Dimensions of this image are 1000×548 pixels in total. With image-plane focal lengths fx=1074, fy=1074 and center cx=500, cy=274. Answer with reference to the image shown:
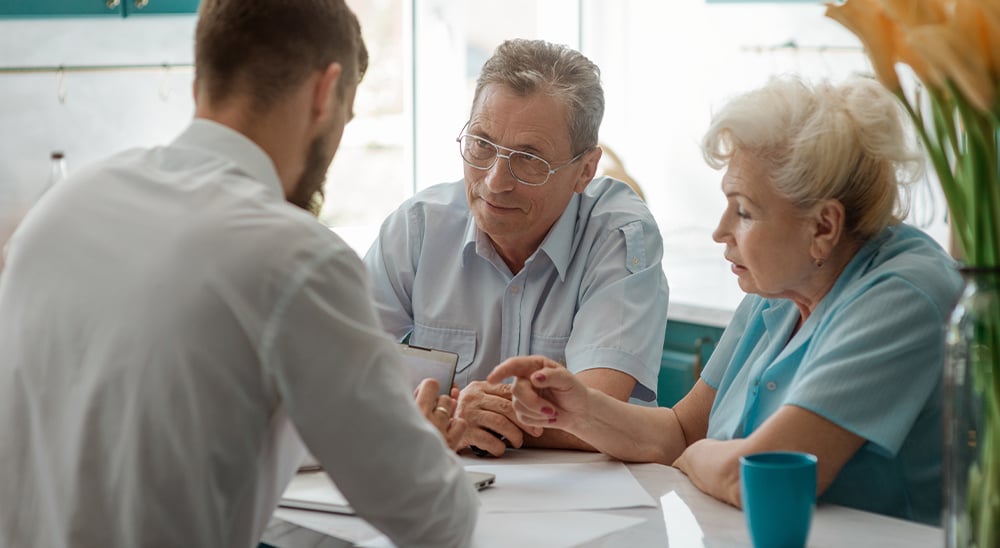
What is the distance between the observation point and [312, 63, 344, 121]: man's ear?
4.18 feet

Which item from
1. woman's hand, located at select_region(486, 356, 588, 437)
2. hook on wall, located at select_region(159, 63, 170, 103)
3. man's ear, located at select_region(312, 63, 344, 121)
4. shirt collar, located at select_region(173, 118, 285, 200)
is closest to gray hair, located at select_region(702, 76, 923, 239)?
woman's hand, located at select_region(486, 356, 588, 437)

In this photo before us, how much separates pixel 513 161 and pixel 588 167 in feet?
0.64

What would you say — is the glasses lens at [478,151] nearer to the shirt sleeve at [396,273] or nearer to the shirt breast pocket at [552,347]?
the shirt sleeve at [396,273]

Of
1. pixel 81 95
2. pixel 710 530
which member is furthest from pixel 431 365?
pixel 81 95

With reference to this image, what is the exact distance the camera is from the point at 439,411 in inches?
65.2

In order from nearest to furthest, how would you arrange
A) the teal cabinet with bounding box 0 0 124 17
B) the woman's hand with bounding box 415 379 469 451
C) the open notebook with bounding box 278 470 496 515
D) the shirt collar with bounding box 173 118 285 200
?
1. the shirt collar with bounding box 173 118 285 200
2. the open notebook with bounding box 278 470 496 515
3. the woman's hand with bounding box 415 379 469 451
4. the teal cabinet with bounding box 0 0 124 17

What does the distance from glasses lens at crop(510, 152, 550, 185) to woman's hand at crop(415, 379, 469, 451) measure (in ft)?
2.05

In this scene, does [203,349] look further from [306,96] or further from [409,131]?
[409,131]

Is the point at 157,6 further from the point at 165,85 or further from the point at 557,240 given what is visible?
the point at 557,240

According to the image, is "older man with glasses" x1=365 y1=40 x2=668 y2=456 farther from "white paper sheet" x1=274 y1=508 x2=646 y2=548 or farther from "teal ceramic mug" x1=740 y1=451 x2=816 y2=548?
"teal ceramic mug" x1=740 y1=451 x2=816 y2=548

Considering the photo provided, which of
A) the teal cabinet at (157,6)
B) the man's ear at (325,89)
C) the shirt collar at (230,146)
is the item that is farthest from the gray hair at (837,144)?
the teal cabinet at (157,6)

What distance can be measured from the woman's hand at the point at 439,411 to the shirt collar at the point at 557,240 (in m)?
0.59

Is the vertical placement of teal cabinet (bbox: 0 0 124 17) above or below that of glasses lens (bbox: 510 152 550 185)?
above

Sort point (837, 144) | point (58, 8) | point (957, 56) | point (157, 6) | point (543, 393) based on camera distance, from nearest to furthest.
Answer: point (957, 56)
point (837, 144)
point (543, 393)
point (58, 8)
point (157, 6)
